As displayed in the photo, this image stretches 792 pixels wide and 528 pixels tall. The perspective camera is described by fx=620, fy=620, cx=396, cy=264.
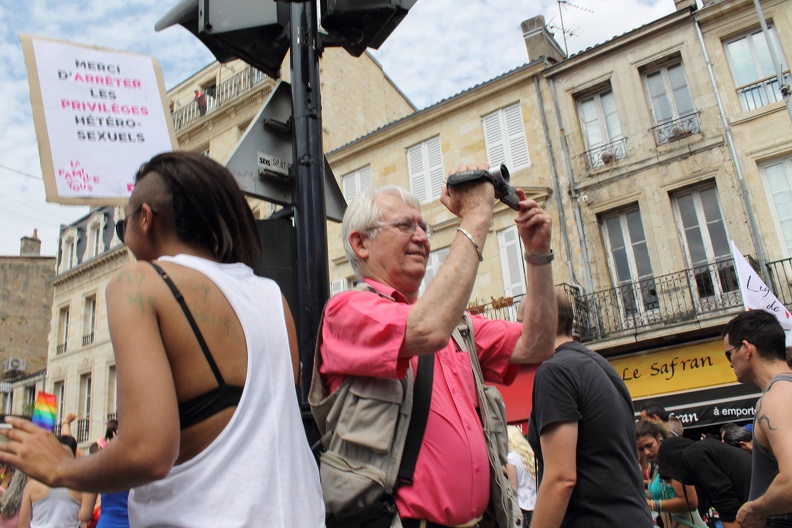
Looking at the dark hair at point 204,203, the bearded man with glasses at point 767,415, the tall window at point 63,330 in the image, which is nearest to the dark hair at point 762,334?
the bearded man with glasses at point 767,415

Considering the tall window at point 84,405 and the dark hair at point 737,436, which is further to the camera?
the tall window at point 84,405

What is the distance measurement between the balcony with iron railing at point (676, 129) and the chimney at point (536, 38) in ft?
14.3

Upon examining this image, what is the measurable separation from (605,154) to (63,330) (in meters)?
25.2

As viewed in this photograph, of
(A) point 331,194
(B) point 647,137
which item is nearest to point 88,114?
(A) point 331,194

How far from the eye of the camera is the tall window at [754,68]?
1397 cm

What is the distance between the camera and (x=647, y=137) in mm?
14945

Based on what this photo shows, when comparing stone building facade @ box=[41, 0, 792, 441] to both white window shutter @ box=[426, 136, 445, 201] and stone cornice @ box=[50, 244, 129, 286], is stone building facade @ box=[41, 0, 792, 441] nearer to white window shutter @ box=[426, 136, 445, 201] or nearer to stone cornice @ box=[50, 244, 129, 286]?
white window shutter @ box=[426, 136, 445, 201]

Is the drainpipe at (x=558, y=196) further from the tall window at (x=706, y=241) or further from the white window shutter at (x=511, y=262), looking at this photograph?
the tall window at (x=706, y=241)

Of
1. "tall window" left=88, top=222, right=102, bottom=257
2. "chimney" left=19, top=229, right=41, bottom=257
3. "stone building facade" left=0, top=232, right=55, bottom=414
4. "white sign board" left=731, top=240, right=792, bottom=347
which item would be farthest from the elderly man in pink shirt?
"chimney" left=19, top=229, right=41, bottom=257

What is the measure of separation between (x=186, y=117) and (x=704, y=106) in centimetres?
1868

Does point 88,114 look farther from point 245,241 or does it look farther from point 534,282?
point 534,282

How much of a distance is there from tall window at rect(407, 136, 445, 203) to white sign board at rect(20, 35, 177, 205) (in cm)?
1508

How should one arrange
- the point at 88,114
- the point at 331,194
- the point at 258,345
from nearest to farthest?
the point at 258,345
the point at 88,114
the point at 331,194

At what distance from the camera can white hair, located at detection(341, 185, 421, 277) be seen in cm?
227
